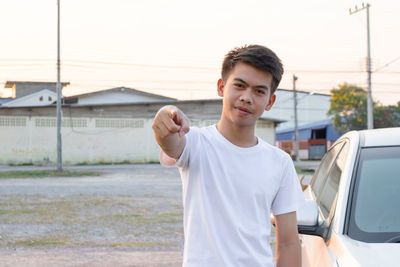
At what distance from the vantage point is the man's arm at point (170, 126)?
1.80m

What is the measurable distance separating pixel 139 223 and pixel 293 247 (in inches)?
296

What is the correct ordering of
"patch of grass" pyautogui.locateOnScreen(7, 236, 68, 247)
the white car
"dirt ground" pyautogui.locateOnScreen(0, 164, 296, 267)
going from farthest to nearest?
1. "patch of grass" pyautogui.locateOnScreen(7, 236, 68, 247)
2. "dirt ground" pyautogui.locateOnScreen(0, 164, 296, 267)
3. the white car

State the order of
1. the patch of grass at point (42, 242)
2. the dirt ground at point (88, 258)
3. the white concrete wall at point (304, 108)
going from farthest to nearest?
the white concrete wall at point (304, 108), the patch of grass at point (42, 242), the dirt ground at point (88, 258)

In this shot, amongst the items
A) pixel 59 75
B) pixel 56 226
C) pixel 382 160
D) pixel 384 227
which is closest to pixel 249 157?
pixel 384 227

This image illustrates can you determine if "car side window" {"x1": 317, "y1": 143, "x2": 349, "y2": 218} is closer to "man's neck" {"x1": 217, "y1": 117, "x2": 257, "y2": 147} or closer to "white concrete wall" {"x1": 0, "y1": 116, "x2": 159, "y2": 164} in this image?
"man's neck" {"x1": 217, "y1": 117, "x2": 257, "y2": 147}

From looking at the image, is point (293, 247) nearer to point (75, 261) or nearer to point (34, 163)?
point (75, 261)

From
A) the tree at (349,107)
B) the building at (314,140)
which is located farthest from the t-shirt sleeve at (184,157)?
the tree at (349,107)

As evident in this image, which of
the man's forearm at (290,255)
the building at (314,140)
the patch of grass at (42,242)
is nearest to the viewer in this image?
the man's forearm at (290,255)

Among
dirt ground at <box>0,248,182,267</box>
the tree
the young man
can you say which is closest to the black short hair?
the young man

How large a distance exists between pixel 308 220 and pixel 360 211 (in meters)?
0.34

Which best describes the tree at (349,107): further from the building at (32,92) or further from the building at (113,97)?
the building at (32,92)

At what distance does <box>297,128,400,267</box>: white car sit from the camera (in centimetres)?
253

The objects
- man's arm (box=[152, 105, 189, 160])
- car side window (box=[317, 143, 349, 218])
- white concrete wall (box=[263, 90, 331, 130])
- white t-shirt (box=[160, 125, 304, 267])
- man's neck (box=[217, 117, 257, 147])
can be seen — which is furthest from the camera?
white concrete wall (box=[263, 90, 331, 130])

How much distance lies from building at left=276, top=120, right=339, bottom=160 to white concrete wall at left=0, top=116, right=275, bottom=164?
822 cm
